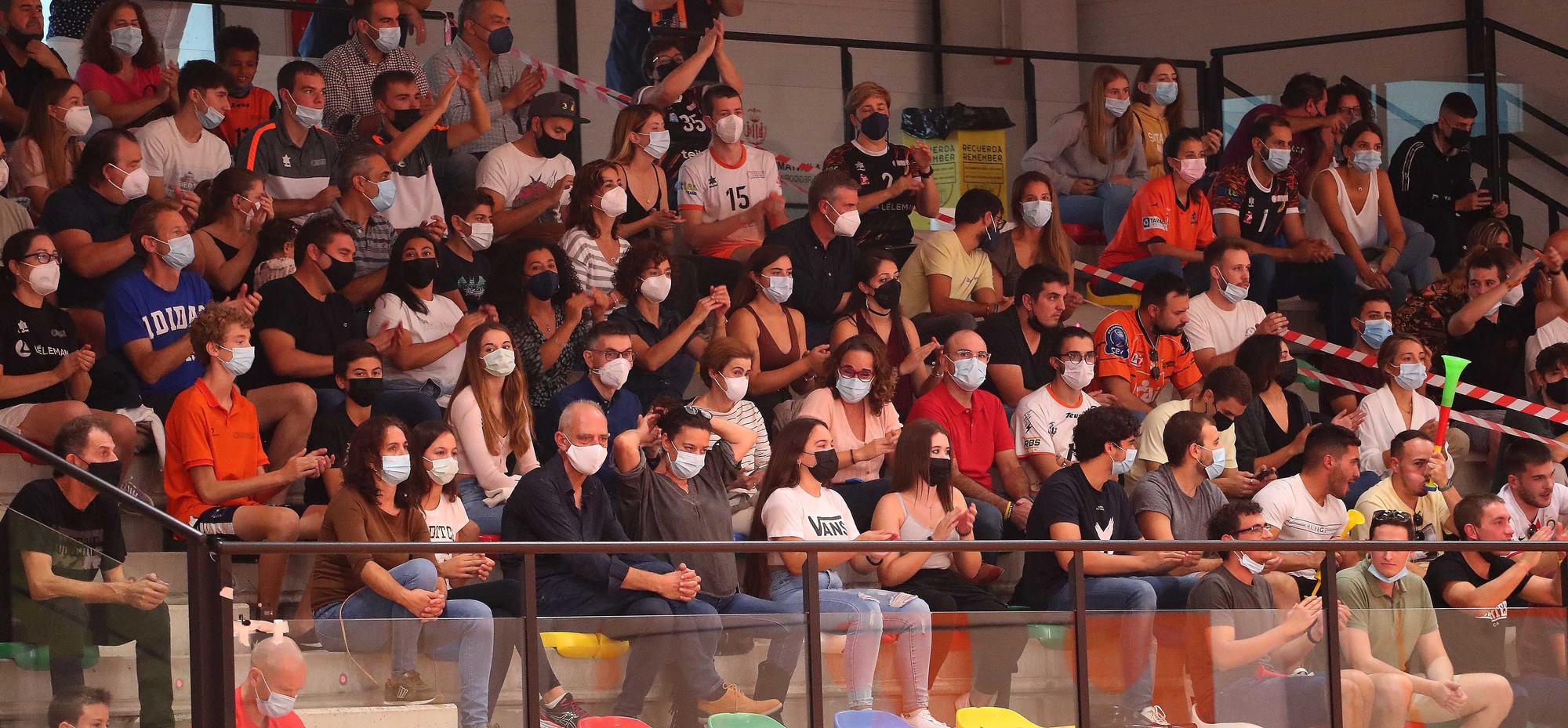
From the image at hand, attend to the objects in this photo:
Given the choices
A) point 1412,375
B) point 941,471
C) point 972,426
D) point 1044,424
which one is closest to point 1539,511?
point 1412,375

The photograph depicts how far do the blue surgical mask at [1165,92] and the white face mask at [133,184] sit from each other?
575cm

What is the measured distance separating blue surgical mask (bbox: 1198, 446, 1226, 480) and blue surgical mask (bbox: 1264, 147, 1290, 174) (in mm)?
3290

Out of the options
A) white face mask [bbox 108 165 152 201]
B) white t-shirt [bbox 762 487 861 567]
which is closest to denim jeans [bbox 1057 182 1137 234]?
white t-shirt [bbox 762 487 861 567]

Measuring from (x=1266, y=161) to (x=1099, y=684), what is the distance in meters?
5.37

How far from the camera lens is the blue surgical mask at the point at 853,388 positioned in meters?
8.38

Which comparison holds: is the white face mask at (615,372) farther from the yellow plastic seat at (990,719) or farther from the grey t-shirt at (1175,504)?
the yellow plastic seat at (990,719)

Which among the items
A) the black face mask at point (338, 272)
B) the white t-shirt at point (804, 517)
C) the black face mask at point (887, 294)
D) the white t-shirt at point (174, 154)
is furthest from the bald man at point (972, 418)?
the white t-shirt at point (174, 154)

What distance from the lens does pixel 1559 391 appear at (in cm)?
1021

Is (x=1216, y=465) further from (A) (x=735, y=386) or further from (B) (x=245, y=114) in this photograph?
(B) (x=245, y=114)

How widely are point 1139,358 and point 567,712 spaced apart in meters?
4.55

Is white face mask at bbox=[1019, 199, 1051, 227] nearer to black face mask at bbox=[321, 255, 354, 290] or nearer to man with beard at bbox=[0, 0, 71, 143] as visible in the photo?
black face mask at bbox=[321, 255, 354, 290]

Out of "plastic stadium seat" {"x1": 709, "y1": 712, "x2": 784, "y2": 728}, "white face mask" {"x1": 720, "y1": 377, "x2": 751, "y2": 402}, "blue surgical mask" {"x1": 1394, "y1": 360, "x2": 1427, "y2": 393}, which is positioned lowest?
"plastic stadium seat" {"x1": 709, "y1": 712, "x2": 784, "y2": 728}

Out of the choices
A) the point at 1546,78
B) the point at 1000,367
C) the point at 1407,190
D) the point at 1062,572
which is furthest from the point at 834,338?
the point at 1546,78

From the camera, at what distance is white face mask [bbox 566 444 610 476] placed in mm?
6906
